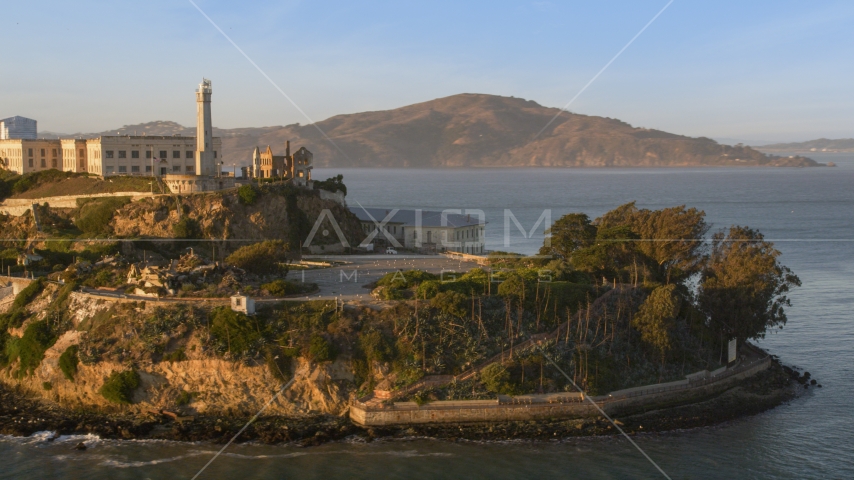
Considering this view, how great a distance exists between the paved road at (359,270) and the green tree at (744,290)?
1208 centimetres

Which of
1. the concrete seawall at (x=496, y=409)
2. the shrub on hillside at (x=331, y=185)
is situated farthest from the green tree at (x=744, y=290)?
the shrub on hillside at (x=331, y=185)

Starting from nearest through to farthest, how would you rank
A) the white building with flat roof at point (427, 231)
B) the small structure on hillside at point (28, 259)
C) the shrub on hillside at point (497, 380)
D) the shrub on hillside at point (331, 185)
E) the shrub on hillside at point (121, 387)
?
the shrub on hillside at point (497, 380), the shrub on hillside at point (121, 387), the small structure on hillside at point (28, 259), the white building with flat roof at point (427, 231), the shrub on hillside at point (331, 185)

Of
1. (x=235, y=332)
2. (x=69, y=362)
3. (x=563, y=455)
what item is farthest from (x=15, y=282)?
(x=563, y=455)

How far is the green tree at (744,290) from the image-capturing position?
128 feet

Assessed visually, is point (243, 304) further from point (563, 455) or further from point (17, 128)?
point (17, 128)

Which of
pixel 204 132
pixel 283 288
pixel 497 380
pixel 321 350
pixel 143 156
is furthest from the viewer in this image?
pixel 143 156

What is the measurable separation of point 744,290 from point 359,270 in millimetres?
18703

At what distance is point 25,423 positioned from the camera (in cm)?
3177

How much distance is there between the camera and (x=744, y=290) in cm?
3938

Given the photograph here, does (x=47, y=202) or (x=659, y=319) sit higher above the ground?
(x=47, y=202)

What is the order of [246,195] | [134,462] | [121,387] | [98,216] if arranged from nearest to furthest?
[134,462] → [121,387] → [98,216] → [246,195]

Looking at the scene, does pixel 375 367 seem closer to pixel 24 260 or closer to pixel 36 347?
pixel 36 347

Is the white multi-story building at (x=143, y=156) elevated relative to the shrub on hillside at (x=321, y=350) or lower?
elevated

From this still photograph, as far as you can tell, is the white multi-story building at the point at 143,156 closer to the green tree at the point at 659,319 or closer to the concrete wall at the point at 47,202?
the concrete wall at the point at 47,202
